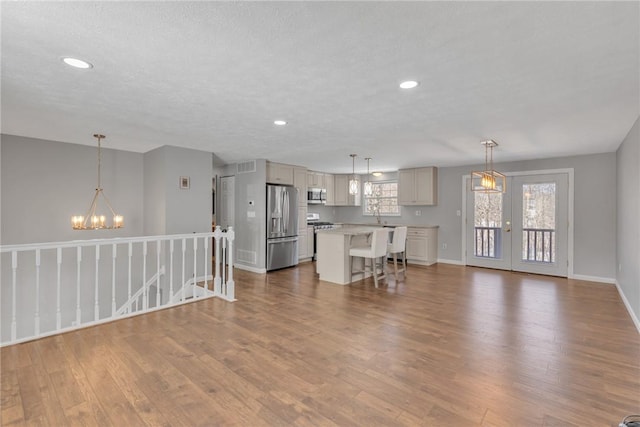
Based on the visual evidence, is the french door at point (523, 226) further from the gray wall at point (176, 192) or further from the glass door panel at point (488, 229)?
the gray wall at point (176, 192)

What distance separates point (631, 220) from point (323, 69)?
13.6ft

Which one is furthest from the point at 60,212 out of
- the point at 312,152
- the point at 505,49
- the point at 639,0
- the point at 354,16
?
the point at 639,0

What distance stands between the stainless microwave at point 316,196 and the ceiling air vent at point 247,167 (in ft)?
5.87

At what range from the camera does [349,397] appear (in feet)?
6.84

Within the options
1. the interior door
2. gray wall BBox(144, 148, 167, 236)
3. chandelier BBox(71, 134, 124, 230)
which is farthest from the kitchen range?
chandelier BBox(71, 134, 124, 230)

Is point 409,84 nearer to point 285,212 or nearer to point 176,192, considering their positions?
point 176,192

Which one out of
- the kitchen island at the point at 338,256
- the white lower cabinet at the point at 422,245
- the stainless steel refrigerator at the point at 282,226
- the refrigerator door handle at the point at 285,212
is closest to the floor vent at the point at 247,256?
the stainless steel refrigerator at the point at 282,226

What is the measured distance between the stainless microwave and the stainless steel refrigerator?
918 mm

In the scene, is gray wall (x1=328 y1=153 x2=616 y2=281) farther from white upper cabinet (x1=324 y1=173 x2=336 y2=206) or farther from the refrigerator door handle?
the refrigerator door handle

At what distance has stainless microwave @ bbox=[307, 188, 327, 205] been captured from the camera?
7.79 m

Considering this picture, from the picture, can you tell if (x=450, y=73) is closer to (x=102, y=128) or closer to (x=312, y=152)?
(x=312, y=152)

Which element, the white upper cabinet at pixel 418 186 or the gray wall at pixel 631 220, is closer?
the gray wall at pixel 631 220

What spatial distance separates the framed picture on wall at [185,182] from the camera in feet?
17.0

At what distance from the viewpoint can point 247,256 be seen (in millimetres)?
6590
